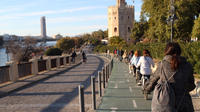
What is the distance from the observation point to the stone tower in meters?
99.4

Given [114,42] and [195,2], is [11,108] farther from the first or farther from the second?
[114,42]

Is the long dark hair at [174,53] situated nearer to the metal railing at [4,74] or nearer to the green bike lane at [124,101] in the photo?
the green bike lane at [124,101]

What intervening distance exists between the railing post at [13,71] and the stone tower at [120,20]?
8645cm

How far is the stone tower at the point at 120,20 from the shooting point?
326ft

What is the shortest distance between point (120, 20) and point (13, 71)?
295 feet

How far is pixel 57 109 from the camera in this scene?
277 inches

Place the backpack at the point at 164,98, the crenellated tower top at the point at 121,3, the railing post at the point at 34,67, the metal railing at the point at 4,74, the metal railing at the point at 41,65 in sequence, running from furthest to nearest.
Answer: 1. the crenellated tower top at the point at 121,3
2. the metal railing at the point at 41,65
3. the railing post at the point at 34,67
4. the metal railing at the point at 4,74
5. the backpack at the point at 164,98

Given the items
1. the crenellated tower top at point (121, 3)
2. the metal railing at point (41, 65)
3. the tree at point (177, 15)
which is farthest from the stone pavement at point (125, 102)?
the crenellated tower top at point (121, 3)

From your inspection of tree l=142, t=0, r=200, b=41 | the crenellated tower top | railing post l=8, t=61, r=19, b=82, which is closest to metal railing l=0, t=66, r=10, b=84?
railing post l=8, t=61, r=19, b=82

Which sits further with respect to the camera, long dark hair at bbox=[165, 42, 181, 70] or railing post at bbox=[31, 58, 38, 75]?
railing post at bbox=[31, 58, 38, 75]

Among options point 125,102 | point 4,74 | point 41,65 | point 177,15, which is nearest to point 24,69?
point 4,74

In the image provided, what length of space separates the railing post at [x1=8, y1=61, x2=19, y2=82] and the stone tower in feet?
284

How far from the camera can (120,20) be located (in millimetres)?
100250

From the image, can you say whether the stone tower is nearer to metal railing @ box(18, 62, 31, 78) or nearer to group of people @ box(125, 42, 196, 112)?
metal railing @ box(18, 62, 31, 78)
